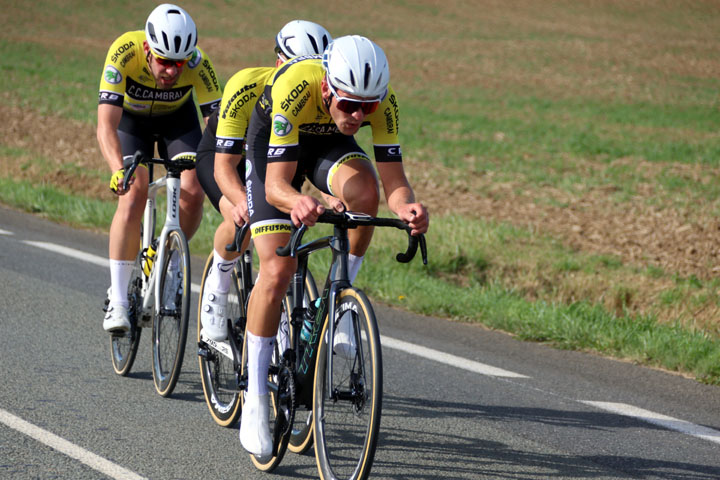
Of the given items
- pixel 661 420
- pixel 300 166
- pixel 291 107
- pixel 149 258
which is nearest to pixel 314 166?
pixel 300 166

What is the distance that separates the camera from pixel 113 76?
6.08m

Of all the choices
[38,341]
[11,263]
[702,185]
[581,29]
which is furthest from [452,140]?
[581,29]

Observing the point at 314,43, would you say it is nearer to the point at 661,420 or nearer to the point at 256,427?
the point at 256,427

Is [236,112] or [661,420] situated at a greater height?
[236,112]

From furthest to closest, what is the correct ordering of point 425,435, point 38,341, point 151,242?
1. point 38,341
2. point 151,242
3. point 425,435

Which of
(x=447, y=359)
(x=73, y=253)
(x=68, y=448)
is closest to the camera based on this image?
(x=68, y=448)

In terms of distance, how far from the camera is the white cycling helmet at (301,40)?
547 cm

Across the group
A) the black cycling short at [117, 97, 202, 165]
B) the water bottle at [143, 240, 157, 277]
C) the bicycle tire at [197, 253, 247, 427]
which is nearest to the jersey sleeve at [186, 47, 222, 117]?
the black cycling short at [117, 97, 202, 165]

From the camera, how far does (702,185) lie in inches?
599

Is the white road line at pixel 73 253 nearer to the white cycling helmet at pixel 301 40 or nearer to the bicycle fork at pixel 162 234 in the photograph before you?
the bicycle fork at pixel 162 234

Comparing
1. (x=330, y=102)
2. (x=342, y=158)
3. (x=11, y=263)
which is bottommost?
(x=11, y=263)

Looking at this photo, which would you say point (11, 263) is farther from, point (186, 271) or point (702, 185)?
point (702, 185)

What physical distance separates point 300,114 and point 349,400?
4.35ft

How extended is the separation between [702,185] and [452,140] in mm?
6691
